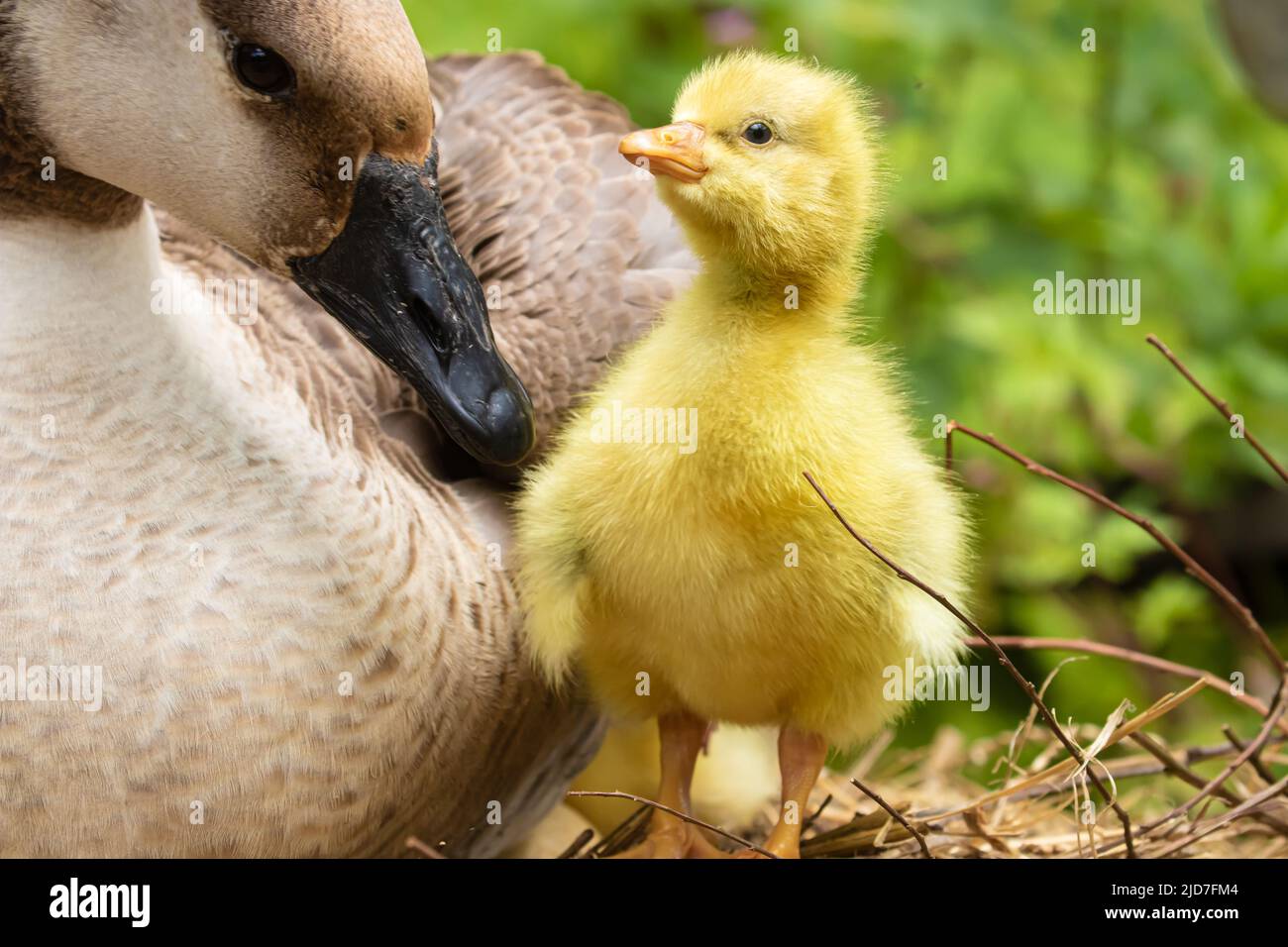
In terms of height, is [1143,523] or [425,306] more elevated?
[425,306]

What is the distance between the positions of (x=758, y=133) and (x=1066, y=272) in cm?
163

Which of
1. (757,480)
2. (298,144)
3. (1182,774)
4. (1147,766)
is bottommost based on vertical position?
(1147,766)

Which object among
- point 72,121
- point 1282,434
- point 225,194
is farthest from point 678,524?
point 1282,434

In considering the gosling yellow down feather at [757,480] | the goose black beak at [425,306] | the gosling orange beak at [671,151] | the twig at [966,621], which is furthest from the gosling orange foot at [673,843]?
the gosling orange beak at [671,151]

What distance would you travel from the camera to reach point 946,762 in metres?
2.37

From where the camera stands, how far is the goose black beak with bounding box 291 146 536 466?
143 centimetres

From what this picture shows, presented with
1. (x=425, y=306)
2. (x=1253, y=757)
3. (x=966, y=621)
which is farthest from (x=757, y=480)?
(x=1253, y=757)

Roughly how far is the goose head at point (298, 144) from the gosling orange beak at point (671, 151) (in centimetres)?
19

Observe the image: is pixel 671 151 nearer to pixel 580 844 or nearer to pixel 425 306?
pixel 425 306

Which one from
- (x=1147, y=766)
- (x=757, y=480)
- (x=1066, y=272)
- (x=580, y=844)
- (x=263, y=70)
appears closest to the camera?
(x=263, y=70)

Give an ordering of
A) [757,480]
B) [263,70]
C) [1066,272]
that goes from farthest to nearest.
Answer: [1066,272] → [757,480] → [263,70]

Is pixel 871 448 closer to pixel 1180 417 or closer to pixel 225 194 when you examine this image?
pixel 225 194

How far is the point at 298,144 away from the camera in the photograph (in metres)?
1.42

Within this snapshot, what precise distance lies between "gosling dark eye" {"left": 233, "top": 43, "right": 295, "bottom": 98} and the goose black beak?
0.33 feet
